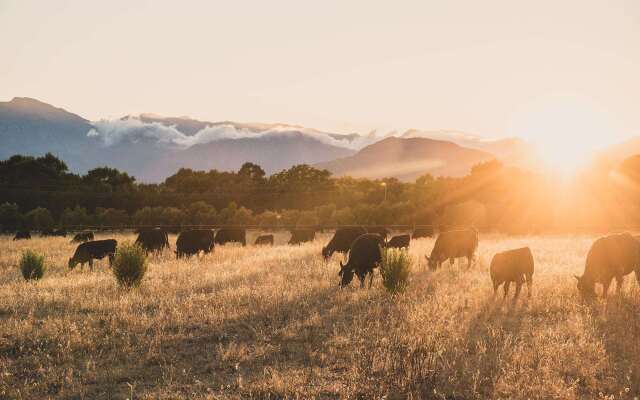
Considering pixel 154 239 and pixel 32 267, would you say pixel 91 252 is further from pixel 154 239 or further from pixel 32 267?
pixel 154 239

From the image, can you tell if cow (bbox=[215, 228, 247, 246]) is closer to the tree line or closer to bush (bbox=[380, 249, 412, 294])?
the tree line

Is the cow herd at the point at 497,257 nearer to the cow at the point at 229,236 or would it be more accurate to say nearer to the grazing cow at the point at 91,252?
the grazing cow at the point at 91,252

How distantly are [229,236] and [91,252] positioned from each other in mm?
15963

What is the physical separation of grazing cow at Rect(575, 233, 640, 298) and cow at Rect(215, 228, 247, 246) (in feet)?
89.0

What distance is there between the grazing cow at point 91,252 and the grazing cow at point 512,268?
640 inches

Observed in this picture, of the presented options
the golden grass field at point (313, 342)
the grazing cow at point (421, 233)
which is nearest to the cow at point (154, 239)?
the golden grass field at point (313, 342)

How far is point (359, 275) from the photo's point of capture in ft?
50.3

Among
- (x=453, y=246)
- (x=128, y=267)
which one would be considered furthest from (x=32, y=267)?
(x=453, y=246)

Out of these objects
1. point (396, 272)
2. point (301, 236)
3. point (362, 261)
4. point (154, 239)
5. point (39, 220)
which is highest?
point (39, 220)

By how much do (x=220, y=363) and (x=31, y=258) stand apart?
508 inches

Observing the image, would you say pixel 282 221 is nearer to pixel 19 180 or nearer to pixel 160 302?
pixel 19 180

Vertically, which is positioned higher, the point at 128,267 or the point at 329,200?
the point at 329,200

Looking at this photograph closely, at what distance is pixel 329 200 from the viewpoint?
70188mm

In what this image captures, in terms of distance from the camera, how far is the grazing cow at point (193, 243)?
83.0 feet
